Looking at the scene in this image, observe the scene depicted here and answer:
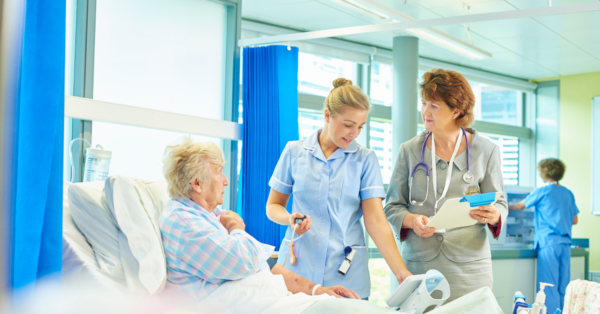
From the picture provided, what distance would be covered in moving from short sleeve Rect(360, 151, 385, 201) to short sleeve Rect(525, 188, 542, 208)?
132 inches

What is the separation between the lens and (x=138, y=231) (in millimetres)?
1663

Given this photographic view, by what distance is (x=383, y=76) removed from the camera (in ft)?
19.4

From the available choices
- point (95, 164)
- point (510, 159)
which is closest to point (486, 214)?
point (95, 164)

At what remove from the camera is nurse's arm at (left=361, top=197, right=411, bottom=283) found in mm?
1963

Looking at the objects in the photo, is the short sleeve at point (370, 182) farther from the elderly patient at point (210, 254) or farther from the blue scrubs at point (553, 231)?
the blue scrubs at point (553, 231)

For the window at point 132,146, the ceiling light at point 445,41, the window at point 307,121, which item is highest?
the ceiling light at point 445,41

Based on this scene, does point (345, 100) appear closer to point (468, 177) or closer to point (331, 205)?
point (331, 205)

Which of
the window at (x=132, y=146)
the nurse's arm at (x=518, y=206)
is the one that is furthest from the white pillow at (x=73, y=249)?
the nurse's arm at (x=518, y=206)

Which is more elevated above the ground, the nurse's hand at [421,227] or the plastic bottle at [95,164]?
the plastic bottle at [95,164]

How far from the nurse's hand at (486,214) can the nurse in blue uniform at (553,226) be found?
315cm

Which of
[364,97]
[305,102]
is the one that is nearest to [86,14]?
[364,97]

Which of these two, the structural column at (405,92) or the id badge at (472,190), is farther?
the structural column at (405,92)

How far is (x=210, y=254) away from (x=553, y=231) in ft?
13.6

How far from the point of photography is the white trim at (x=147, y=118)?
8.13 feet
